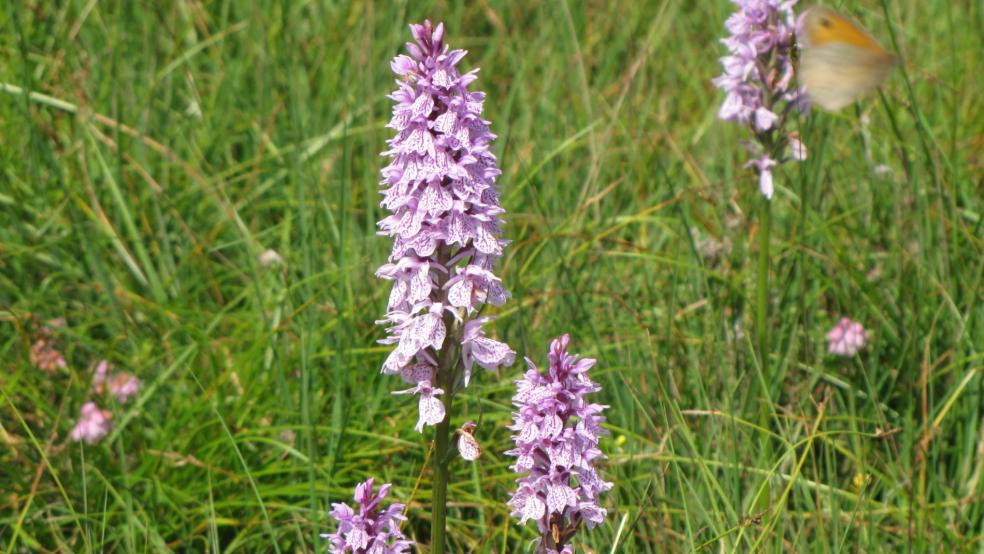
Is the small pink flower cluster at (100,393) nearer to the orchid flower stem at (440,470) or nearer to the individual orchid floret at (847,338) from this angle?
the orchid flower stem at (440,470)

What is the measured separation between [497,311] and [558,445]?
7.17 ft

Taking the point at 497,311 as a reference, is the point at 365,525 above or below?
above

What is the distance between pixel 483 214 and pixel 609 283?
2.44m

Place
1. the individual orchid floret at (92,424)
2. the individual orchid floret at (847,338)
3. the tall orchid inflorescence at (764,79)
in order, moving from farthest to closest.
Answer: the individual orchid floret at (847,338)
the individual orchid floret at (92,424)
the tall orchid inflorescence at (764,79)

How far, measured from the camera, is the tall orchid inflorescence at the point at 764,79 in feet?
12.5

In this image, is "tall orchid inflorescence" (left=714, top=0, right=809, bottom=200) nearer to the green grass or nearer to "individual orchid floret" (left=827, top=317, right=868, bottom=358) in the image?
the green grass

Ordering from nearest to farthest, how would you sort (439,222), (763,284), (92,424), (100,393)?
(439,222) → (763,284) → (92,424) → (100,393)

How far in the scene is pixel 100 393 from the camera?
4.45 meters

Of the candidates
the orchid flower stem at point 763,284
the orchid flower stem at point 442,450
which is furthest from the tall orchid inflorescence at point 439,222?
the orchid flower stem at point 763,284

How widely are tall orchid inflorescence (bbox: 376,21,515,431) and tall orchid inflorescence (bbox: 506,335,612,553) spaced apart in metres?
0.12

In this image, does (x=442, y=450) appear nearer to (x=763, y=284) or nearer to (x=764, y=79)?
(x=763, y=284)

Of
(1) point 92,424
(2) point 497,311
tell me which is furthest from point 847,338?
(1) point 92,424

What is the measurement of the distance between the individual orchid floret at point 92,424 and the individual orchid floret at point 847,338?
2678 mm

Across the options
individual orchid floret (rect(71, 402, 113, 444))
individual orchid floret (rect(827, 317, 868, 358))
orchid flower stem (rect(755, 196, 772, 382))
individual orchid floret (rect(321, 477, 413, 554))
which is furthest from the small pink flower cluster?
individual orchid floret (rect(827, 317, 868, 358))
